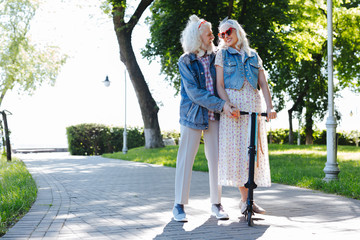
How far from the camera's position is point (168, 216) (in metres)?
4.89

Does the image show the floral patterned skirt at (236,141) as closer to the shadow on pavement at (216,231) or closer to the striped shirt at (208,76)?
the striped shirt at (208,76)

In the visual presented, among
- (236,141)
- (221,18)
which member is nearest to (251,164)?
(236,141)

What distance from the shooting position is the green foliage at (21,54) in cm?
2664

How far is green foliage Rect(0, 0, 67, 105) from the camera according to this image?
2664cm

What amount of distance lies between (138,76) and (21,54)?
11.3 metres

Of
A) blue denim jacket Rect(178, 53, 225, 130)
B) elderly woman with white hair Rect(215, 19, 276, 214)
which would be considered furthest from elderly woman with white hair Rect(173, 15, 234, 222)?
elderly woman with white hair Rect(215, 19, 276, 214)

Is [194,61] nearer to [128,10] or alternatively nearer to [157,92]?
[128,10]

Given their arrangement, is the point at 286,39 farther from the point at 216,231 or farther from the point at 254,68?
the point at 216,231

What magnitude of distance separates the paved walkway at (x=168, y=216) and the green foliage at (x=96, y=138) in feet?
54.5

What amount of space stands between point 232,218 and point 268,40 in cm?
1153

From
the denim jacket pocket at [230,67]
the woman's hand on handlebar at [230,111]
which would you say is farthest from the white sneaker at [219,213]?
the denim jacket pocket at [230,67]

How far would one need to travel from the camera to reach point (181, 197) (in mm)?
4645

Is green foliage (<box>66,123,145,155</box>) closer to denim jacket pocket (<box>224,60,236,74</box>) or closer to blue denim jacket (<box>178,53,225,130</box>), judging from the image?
blue denim jacket (<box>178,53,225,130</box>)

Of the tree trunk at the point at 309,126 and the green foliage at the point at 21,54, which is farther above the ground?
the green foliage at the point at 21,54
